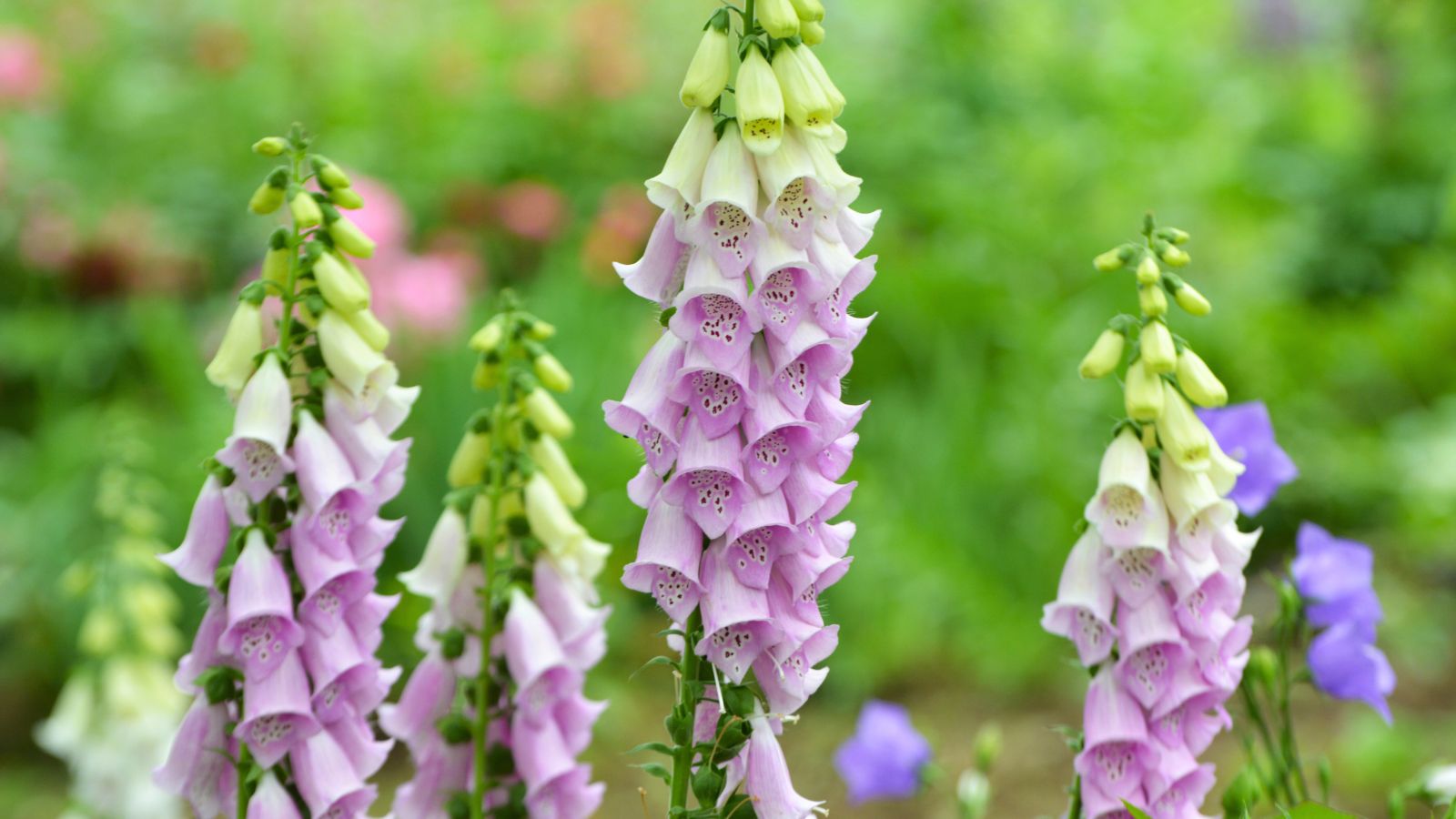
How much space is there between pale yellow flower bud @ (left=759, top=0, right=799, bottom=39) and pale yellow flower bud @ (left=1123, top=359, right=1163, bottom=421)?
423 millimetres

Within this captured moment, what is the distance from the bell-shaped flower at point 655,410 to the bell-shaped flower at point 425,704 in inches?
11.9

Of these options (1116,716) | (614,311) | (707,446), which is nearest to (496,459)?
(707,446)

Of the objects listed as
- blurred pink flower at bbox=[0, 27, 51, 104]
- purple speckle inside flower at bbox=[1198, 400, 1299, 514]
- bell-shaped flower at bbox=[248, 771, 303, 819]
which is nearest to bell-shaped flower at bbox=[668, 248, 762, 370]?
bell-shaped flower at bbox=[248, 771, 303, 819]

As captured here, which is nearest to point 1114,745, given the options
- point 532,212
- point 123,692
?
point 123,692

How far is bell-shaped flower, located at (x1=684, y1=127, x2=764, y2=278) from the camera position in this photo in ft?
3.87

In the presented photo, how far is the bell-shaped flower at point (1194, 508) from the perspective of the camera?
1258 millimetres

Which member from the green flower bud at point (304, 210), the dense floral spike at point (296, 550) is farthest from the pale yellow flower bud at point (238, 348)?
the green flower bud at point (304, 210)

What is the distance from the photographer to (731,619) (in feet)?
3.74

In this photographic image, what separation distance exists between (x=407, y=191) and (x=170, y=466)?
8.08ft

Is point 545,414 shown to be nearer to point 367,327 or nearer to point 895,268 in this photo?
point 367,327

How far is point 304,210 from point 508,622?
40 cm

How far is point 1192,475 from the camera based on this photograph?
1275 mm

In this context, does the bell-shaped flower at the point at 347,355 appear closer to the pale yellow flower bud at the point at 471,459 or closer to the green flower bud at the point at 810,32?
the pale yellow flower bud at the point at 471,459

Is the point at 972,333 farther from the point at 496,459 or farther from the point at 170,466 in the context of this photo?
the point at 496,459
